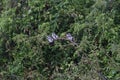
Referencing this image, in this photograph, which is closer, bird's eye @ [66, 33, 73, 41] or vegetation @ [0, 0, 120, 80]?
vegetation @ [0, 0, 120, 80]

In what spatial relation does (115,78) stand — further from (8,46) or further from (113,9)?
(8,46)

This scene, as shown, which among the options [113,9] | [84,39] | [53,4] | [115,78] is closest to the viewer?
[115,78]

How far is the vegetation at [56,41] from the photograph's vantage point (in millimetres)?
3393

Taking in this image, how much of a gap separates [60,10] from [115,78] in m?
1.06

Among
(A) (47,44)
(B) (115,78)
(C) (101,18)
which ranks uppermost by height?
(C) (101,18)

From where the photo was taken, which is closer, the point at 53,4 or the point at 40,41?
the point at 40,41

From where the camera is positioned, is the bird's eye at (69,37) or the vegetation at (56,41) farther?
the bird's eye at (69,37)

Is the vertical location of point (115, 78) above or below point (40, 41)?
below

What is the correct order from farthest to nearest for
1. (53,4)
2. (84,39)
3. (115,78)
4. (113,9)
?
(53,4) < (113,9) < (84,39) < (115,78)

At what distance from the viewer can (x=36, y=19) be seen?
387 cm

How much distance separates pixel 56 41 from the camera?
3607 mm

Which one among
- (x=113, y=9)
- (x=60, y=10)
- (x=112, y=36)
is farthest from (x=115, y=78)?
(x=60, y=10)

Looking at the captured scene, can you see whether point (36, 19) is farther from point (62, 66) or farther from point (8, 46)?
point (62, 66)

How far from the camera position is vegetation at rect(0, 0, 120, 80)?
3393mm
